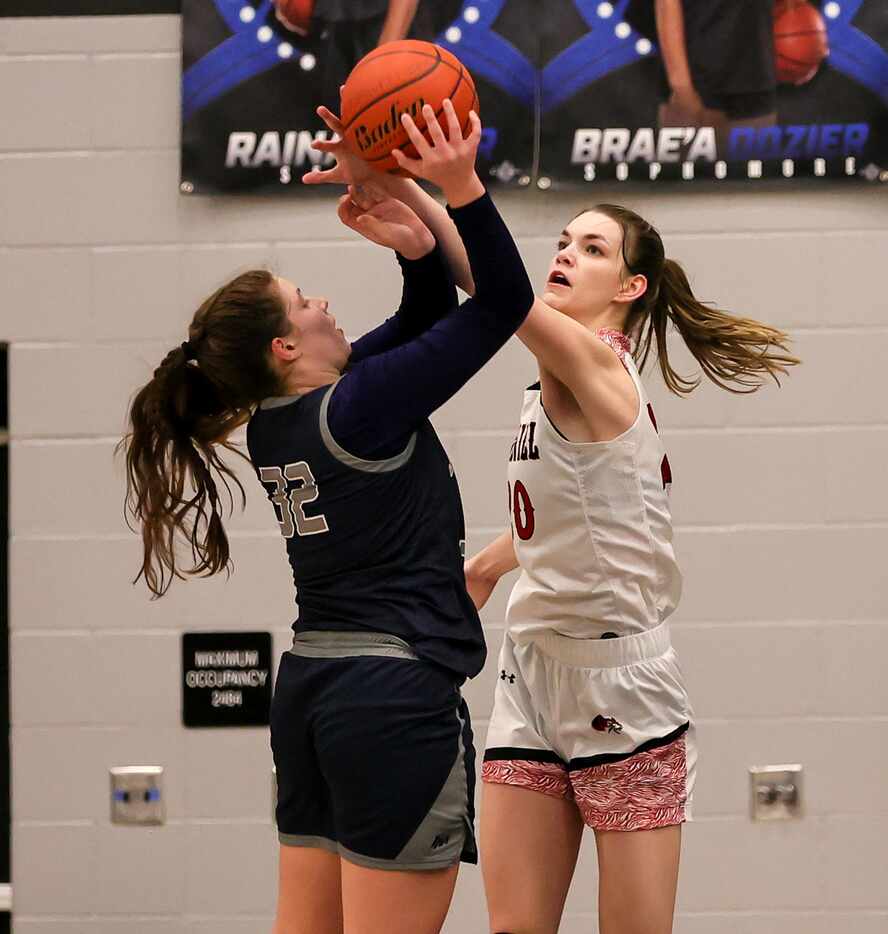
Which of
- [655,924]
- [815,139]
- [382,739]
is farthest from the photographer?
[815,139]

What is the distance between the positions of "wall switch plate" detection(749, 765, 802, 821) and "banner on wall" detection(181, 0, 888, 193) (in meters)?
1.66

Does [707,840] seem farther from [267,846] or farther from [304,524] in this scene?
[304,524]

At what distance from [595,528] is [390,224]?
2.35ft

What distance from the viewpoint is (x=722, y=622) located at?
3.73 metres

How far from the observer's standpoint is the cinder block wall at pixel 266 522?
372 cm

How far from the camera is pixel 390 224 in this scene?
85.7 inches

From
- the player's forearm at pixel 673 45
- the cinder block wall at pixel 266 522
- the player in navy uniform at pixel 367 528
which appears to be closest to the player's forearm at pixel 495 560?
the player in navy uniform at pixel 367 528

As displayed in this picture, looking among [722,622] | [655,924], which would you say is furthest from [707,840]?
[655,924]

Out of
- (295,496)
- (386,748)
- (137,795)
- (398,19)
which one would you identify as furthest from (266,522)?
(386,748)

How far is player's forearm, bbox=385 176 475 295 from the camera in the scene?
2.23 m

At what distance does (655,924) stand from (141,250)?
7.67 feet

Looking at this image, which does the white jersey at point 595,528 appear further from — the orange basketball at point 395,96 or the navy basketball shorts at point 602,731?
the orange basketball at point 395,96

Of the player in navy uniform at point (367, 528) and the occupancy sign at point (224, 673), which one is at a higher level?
the player in navy uniform at point (367, 528)

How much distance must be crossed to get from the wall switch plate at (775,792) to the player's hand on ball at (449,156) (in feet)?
7.61
